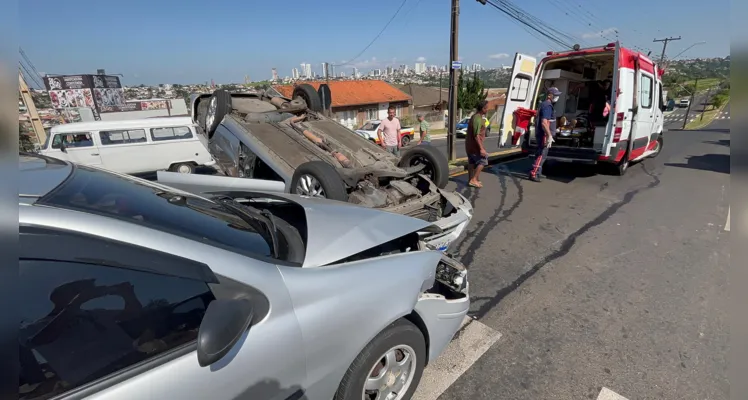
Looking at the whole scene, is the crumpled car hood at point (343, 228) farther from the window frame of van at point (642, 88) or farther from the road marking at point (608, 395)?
the window frame of van at point (642, 88)

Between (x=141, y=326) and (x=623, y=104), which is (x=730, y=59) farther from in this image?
(x=623, y=104)

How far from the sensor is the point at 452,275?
2438 millimetres

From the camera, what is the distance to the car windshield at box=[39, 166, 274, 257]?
1.39 metres

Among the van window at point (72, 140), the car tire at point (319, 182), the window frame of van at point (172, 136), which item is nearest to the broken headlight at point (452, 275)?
the car tire at point (319, 182)

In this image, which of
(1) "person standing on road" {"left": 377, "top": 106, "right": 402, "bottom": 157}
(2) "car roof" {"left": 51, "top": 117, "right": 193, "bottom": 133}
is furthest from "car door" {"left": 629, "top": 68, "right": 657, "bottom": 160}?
(2) "car roof" {"left": 51, "top": 117, "right": 193, "bottom": 133}

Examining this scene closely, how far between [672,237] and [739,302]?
15.3 feet

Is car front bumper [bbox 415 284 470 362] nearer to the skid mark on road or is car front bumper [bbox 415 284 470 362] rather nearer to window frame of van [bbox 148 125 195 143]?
the skid mark on road

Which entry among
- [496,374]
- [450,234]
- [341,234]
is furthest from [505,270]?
[341,234]

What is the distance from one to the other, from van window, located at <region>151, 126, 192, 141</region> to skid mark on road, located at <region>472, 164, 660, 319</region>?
977cm

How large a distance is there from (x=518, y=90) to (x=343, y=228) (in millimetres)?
6567

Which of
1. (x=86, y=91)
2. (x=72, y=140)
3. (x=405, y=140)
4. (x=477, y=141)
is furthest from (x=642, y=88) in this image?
(x=86, y=91)

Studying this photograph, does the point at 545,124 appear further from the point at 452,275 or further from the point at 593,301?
the point at 452,275

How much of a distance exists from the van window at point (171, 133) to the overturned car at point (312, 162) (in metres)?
4.62

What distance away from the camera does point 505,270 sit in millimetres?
3604
